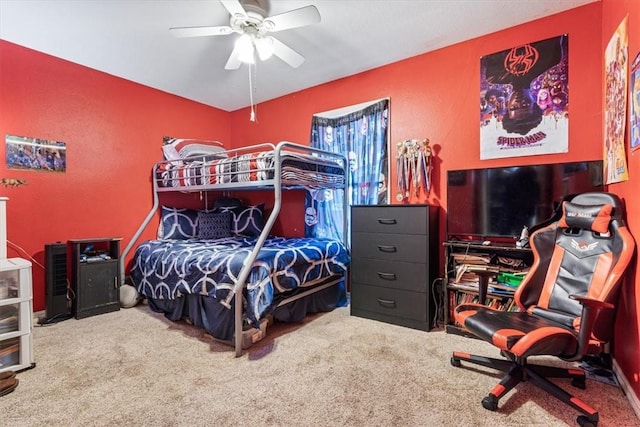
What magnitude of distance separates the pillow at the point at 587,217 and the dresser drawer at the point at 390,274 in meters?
0.98

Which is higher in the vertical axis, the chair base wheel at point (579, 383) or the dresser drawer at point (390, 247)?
the dresser drawer at point (390, 247)

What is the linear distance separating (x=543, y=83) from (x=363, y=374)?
2.52 m

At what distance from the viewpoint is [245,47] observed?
2.29 meters

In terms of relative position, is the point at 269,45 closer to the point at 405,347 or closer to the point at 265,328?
the point at 265,328

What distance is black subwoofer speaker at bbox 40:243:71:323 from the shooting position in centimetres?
268

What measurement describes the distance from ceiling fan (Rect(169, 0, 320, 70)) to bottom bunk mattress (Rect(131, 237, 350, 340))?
155cm

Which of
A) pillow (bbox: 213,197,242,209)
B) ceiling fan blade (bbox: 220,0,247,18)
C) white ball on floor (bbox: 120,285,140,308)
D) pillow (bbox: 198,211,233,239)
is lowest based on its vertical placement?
white ball on floor (bbox: 120,285,140,308)

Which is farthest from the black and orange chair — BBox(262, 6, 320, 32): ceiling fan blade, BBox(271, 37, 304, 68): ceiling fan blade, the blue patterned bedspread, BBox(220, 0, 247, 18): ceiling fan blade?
BBox(220, 0, 247, 18): ceiling fan blade

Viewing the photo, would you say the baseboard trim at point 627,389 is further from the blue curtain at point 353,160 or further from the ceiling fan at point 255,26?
the ceiling fan at point 255,26

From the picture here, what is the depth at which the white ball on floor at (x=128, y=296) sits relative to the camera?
10.2 feet

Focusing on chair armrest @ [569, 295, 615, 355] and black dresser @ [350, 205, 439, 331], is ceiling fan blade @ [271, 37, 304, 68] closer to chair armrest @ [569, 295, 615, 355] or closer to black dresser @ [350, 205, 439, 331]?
black dresser @ [350, 205, 439, 331]

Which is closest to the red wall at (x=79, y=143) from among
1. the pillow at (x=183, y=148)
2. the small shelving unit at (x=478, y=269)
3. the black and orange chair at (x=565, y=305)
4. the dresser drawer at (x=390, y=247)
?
the pillow at (x=183, y=148)

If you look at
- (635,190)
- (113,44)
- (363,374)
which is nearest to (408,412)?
(363,374)

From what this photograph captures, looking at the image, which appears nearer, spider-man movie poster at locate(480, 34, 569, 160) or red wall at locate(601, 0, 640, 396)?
red wall at locate(601, 0, 640, 396)
